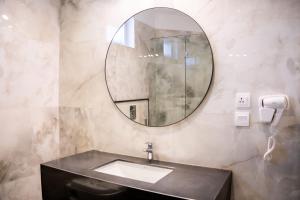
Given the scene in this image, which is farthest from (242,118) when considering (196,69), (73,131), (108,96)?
(73,131)

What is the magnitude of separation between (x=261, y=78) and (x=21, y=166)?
1.83 metres

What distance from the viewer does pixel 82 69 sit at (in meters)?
1.90

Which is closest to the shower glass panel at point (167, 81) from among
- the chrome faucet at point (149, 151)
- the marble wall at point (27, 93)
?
the chrome faucet at point (149, 151)

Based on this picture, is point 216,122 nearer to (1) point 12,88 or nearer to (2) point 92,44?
(2) point 92,44

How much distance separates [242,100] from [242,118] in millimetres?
A: 104

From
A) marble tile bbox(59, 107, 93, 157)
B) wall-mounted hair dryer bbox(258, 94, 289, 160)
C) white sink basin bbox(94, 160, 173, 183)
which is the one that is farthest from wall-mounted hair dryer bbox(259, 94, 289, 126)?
marble tile bbox(59, 107, 93, 157)

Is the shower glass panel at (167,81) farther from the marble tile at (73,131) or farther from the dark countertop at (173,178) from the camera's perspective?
the marble tile at (73,131)

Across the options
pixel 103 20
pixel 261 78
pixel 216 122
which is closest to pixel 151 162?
pixel 216 122

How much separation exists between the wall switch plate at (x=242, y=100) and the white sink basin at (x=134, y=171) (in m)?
0.57

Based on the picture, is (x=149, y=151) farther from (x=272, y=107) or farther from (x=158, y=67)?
(x=272, y=107)

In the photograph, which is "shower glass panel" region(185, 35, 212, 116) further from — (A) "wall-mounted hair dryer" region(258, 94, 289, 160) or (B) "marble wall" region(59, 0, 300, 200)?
(A) "wall-mounted hair dryer" region(258, 94, 289, 160)

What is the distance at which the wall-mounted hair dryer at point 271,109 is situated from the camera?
115cm

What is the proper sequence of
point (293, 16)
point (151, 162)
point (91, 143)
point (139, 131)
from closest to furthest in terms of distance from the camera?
point (293, 16)
point (151, 162)
point (139, 131)
point (91, 143)

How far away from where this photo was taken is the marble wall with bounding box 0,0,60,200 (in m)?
1.63
